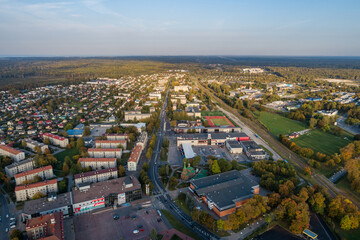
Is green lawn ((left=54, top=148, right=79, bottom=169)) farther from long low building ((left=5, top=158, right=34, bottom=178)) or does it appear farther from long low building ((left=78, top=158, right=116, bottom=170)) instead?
long low building ((left=78, top=158, right=116, bottom=170))

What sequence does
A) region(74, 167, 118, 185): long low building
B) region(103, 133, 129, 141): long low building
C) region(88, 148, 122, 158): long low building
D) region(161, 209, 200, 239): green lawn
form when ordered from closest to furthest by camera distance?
region(161, 209, 200, 239): green lawn → region(74, 167, 118, 185): long low building → region(88, 148, 122, 158): long low building → region(103, 133, 129, 141): long low building

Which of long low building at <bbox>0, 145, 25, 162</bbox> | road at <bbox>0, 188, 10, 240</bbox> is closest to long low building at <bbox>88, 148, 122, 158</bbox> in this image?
long low building at <bbox>0, 145, 25, 162</bbox>

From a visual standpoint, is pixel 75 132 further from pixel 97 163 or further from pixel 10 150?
pixel 97 163

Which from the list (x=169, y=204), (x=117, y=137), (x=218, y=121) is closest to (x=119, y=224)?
(x=169, y=204)

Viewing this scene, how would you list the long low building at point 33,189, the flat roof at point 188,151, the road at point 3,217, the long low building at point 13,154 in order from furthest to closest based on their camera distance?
the flat roof at point 188,151 < the long low building at point 13,154 < the long low building at point 33,189 < the road at point 3,217

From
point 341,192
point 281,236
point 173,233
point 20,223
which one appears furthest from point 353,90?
point 20,223

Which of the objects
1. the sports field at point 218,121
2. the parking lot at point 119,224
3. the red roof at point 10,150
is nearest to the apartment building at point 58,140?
the red roof at point 10,150

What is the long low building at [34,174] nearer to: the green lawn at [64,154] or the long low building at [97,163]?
the green lawn at [64,154]

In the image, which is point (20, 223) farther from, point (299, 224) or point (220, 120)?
point (220, 120)
